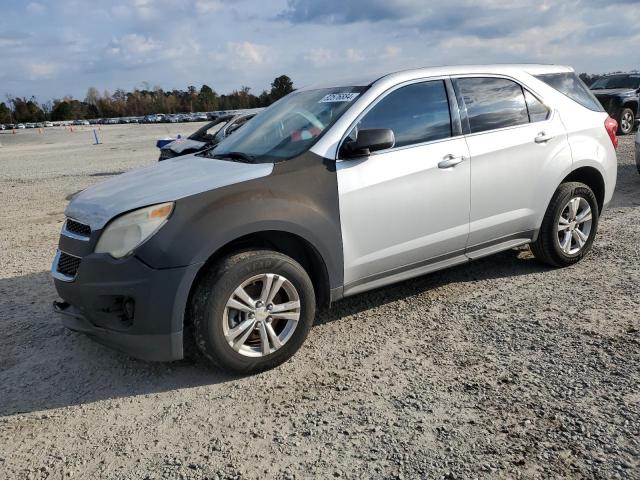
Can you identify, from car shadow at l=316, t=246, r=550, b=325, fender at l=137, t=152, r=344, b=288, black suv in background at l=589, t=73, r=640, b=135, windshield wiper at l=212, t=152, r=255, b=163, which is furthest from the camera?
black suv in background at l=589, t=73, r=640, b=135

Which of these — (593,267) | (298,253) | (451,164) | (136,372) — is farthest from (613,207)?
(136,372)

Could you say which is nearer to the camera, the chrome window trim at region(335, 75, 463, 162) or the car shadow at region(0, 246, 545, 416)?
the car shadow at region(0, 246, 545, 416)

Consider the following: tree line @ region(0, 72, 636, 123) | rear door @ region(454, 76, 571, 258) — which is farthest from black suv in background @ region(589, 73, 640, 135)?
tree line @ region(0, 72, 636, 123)

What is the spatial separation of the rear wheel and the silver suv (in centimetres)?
1358

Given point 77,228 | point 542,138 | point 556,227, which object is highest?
point 542,138

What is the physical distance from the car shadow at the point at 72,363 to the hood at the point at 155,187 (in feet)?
3.33

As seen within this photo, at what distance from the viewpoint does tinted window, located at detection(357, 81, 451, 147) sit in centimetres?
384

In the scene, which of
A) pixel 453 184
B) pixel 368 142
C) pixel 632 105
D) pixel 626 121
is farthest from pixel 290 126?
pixel 632 105

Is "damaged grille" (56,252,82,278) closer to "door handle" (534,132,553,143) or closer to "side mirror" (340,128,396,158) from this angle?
"side mirror" (340,128,396,158)

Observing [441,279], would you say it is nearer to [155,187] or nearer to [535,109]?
[535,109]

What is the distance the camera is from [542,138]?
4523 mm

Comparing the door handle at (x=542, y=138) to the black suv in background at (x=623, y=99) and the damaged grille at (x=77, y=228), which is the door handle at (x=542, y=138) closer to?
the damaged grille at (x=77, y=228)

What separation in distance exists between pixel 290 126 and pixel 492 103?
169 centimetres

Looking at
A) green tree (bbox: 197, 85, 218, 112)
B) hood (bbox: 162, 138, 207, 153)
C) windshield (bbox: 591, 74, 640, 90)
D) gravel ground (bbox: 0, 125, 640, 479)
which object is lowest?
gravel ground (bbox: 0, 125, 640, 479)
